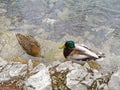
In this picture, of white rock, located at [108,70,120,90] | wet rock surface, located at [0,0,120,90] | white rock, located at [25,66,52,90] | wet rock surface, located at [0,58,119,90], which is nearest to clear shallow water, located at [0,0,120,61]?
wet rock surface, located at [0,0,120,90]

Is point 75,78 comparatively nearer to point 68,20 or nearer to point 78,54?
point 78,54

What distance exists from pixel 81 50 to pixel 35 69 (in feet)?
3.34

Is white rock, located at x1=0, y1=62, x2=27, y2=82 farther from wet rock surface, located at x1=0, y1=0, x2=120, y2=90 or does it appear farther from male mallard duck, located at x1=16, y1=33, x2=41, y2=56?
male mallard duck, located at x1=16, y1=33, x2=41, y2=56

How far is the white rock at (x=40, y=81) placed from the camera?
21.9 ft

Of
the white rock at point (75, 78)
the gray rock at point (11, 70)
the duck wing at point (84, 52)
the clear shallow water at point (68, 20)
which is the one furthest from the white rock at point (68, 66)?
the clear shallow water at point (68, 20)

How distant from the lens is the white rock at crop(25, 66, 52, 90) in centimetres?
668

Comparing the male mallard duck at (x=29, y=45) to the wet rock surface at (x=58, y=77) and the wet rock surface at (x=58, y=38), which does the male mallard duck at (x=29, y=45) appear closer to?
the wet rock surface at (x=58, y=38)

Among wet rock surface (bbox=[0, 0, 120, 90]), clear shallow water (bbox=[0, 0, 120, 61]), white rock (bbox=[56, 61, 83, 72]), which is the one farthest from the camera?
clear shallow water (bbox=[0, 0, 120, 61])

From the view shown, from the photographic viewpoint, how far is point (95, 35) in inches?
401

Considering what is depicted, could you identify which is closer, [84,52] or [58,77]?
[58,77]

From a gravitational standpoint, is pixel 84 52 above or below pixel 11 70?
above

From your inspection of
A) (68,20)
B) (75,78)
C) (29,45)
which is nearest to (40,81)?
(75,78)

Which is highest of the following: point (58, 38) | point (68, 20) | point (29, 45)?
point (29, 45)

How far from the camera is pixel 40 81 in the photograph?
6797 millimetres
